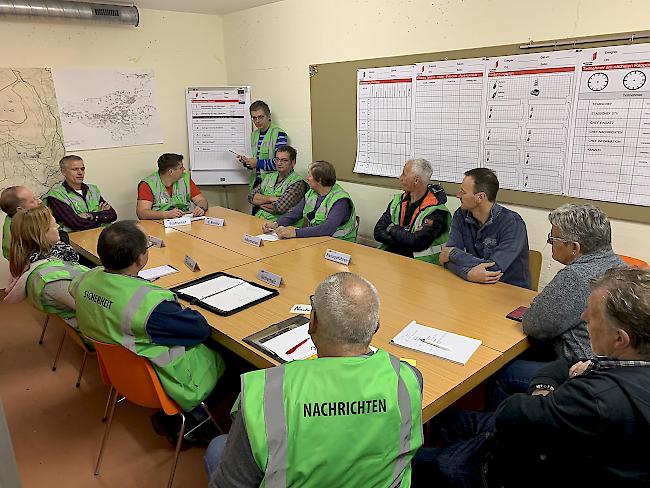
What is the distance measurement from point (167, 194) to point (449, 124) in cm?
253

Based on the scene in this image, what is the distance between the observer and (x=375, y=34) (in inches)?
157

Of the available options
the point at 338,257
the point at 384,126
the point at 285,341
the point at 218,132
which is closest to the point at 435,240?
the point at 338,257

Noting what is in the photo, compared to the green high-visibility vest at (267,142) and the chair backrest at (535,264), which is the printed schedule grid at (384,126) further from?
the chair backrest at (535,264)

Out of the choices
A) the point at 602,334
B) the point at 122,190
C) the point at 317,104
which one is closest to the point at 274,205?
the point at 317,104

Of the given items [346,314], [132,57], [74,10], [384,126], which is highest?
[74,10]

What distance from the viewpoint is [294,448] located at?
1030 mm

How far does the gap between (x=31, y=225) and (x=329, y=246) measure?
66.9 inches

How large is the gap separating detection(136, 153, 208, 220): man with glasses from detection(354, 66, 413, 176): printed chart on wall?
1.56 m

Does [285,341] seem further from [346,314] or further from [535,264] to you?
[535,264]

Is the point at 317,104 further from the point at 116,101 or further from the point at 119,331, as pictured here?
the point at 119,331

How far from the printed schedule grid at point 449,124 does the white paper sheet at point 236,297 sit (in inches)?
78.9

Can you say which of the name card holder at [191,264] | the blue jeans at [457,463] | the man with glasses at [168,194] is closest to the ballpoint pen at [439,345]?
the blue jeans at [457,463]

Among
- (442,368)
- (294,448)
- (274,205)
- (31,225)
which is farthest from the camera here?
(274,205)

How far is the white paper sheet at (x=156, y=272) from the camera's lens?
8.80 feet
